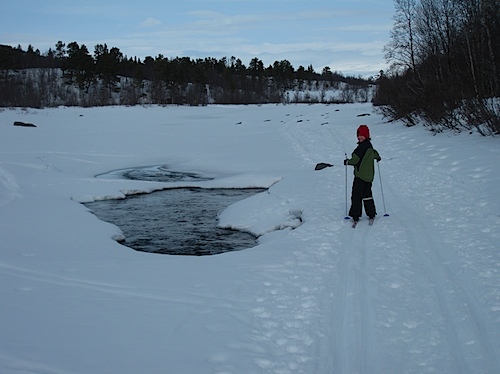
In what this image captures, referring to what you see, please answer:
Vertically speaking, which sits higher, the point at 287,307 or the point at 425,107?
the point at 425,107

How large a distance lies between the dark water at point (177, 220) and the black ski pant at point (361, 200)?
84.5 inches

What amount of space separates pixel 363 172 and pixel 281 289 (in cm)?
395

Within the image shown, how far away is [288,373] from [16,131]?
106 feet

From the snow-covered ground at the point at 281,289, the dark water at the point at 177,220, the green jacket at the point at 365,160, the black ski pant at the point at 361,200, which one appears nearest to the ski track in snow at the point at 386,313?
the snow-covered ground at the point at 281,289

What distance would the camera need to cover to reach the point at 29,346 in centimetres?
418

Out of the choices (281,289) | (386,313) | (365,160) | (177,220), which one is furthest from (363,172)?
(177,220)

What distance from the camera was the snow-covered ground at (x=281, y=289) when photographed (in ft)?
13.8

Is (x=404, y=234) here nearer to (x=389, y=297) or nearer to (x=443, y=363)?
(x=389, y=297)

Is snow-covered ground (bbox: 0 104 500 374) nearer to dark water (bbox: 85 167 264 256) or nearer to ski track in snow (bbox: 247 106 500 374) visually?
ski track in snow (bbox: 247 106 500 374)

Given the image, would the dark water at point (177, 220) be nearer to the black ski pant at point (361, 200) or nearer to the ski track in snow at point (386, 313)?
the black ski pant at point (361, 200)

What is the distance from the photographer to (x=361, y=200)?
9156 mm

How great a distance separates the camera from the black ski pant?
9.08 m

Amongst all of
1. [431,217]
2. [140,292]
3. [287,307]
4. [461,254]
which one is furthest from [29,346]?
[431,217]

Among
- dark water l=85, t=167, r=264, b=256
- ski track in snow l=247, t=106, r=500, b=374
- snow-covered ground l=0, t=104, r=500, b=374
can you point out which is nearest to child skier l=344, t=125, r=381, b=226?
snow-covered ground l=0, t=104, r=500, b=374
